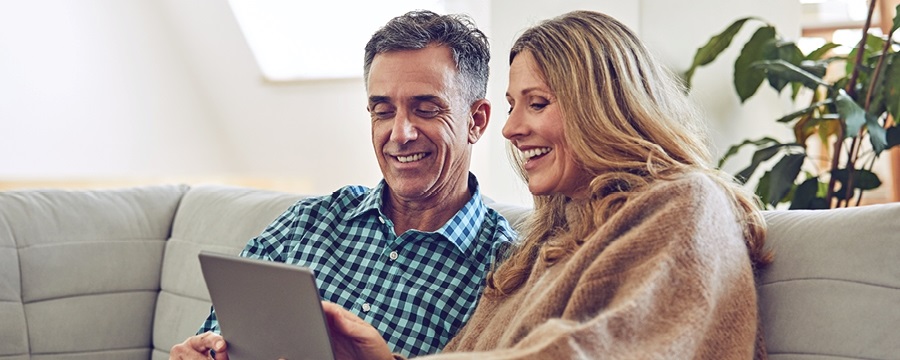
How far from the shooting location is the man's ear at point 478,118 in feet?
6.15

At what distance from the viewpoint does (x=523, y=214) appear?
72.2 inches

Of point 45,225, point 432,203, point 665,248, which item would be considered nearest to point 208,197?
point 45,225

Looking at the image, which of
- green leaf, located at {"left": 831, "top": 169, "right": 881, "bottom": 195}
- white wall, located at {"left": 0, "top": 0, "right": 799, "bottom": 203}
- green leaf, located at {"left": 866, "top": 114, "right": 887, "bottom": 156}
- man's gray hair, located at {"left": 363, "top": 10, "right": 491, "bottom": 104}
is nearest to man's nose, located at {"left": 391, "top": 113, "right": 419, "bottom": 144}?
man's gray hair, located at {"left": 363, "top": 10, "right": 491, "bottom": 104}

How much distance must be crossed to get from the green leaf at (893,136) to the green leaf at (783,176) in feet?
0.59

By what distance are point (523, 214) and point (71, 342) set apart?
109cm

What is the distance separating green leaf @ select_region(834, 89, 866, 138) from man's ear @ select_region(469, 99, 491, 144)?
0.74m

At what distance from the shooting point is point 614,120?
4.44ft

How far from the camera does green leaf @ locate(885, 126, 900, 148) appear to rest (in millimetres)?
2205

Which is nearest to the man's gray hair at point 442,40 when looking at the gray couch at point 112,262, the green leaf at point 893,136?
the gray couch at point 112,262

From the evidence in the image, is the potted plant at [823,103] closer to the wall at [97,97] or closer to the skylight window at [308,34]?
the skylight window at [308,34]

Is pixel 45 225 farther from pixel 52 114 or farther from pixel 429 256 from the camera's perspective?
pixel 52 114

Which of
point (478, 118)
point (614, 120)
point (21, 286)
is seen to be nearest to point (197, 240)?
point (21, 286)

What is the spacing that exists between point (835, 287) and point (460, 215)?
2.16 feet

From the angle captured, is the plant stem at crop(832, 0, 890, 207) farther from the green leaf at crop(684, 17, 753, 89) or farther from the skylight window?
the skylight window
